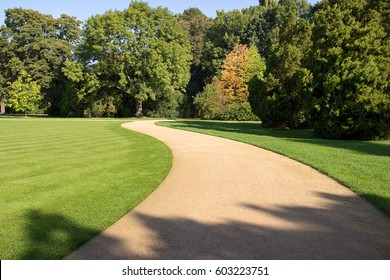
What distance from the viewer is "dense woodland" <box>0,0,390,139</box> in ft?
53.8

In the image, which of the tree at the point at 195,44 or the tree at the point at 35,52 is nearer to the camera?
the tree at the point at 35,52

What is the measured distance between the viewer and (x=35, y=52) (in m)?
56.8

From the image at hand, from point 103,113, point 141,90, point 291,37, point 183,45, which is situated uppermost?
point 183,45

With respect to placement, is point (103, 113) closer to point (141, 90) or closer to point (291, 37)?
point (141, 90)

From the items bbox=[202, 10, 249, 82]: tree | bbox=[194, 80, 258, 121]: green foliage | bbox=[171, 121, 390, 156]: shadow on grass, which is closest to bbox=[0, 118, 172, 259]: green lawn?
bbox=[171, 121, 390, 156]: shadow on grass

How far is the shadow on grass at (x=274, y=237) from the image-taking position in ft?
13.0

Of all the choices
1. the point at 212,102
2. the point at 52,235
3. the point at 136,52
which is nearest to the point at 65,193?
the point at 52,235

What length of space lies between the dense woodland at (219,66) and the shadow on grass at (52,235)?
1501 cm

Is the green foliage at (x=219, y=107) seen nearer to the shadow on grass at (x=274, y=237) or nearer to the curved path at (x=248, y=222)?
the curved path at (x=248, y=222)

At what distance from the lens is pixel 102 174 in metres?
8.36

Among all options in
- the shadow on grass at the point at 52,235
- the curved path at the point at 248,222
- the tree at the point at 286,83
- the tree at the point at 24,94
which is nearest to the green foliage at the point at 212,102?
the tree at the point at 286,83

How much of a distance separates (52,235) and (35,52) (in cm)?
6153
